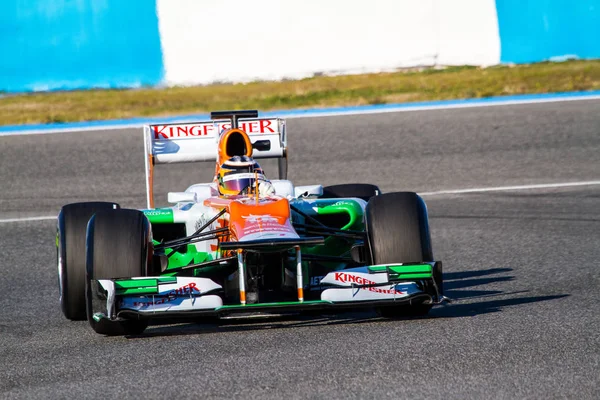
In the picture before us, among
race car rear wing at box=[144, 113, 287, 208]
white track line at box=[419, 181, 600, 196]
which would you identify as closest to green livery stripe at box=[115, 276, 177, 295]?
race car rear wing at box=[144, 113, 287, 208]

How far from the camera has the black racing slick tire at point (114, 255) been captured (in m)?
6.31

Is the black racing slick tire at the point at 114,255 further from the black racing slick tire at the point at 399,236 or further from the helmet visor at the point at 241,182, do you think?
the black racing slick tire at the point at 399,236

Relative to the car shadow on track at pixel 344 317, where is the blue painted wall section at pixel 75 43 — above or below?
above

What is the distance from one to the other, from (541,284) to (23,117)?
9.02m

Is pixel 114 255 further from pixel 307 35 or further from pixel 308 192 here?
pixel 307 35

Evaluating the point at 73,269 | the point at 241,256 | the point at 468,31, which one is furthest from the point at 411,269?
the point at 468,31

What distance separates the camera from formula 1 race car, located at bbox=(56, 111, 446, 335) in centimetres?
609

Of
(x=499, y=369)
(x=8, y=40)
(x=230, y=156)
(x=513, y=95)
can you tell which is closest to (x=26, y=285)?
(x=230, y=156)

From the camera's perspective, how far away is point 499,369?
5.25 metres

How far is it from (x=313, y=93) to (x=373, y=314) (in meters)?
8.60

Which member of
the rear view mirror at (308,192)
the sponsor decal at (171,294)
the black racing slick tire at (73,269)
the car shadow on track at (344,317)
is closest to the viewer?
the sponsor decal at (171,294)

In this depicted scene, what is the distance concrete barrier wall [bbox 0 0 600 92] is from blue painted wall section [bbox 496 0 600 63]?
0.04 ft

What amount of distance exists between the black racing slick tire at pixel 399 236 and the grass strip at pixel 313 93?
8288mm

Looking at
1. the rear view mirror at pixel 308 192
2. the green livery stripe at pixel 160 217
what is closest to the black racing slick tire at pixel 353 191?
the rear view mirror at pixel 308 192
